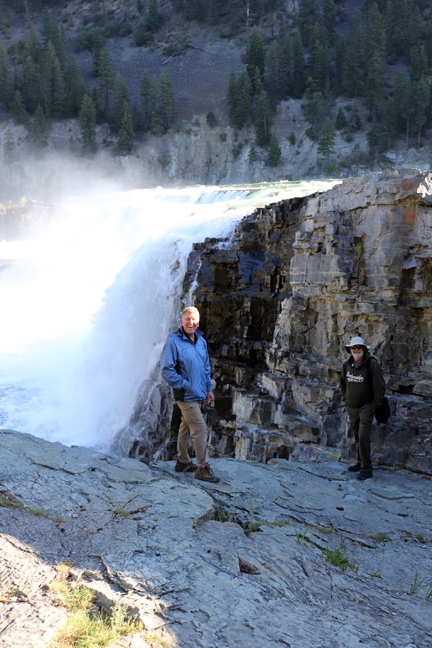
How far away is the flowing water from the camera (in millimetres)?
11477

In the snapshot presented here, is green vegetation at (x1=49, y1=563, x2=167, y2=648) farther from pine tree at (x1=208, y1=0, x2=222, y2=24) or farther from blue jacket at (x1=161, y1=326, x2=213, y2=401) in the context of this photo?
pine tree at (x1=208, y1=0, x2=222, y2=24)

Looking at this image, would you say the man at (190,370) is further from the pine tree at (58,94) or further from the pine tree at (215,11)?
the pine tree at (215,11)

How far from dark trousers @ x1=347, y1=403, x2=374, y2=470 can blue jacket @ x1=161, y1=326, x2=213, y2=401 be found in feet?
6.90

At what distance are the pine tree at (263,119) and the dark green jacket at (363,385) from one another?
128 ft

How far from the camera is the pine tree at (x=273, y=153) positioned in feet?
129

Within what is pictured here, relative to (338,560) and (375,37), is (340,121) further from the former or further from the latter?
(338,560)

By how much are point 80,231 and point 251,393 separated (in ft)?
63.0

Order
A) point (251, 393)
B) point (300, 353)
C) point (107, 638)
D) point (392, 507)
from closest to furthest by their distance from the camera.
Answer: point (107, 638), point (392, 507), point (300, 353), point (251, 393)

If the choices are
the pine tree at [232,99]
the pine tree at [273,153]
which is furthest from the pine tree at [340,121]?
the pine tree at [232,99]

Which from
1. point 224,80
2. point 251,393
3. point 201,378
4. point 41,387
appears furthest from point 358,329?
point 224,80

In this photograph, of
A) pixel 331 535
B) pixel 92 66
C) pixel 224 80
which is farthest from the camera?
pixel 92 66

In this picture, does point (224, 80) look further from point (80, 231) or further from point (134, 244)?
point (134, 244)

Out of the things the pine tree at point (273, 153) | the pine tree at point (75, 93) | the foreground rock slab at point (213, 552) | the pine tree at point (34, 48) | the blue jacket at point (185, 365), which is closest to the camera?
the foreground rock slab at point (213, 552)

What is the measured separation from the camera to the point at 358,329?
→ 7.86 meters
